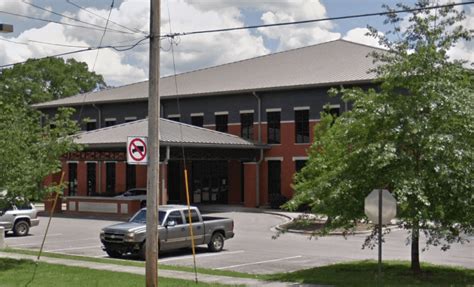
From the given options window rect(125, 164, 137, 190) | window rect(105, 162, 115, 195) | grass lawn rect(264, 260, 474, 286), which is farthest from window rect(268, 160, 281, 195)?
grass lawn rect(264, 260, 474, 286)

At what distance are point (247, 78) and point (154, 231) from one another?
121 ft

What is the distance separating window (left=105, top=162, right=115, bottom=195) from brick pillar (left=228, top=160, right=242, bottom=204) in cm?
955

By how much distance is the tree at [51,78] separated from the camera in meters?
85.2

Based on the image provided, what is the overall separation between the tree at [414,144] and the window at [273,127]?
2927 centimetres

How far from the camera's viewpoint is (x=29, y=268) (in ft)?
61.9

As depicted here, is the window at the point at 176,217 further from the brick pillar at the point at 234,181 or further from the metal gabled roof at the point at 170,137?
the brick pillar at the point at 234,181

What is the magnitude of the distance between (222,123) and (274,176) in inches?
222

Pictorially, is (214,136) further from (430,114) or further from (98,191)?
(430,114)

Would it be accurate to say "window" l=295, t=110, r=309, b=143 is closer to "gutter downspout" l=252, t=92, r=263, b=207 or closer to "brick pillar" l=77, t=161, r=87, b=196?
"gutter downspout" l=252, t=92, r=263, b=207

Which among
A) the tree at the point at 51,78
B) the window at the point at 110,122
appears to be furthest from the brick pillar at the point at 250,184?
the tree at the point at 51,78

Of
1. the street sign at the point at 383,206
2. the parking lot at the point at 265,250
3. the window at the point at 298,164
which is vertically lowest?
the parking lot at the point at 265,250

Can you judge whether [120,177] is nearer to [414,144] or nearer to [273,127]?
[273,127]

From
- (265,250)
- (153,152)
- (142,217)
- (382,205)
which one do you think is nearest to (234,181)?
(265,250)

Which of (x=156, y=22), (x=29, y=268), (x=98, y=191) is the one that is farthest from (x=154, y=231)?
(x=98, y=191)
